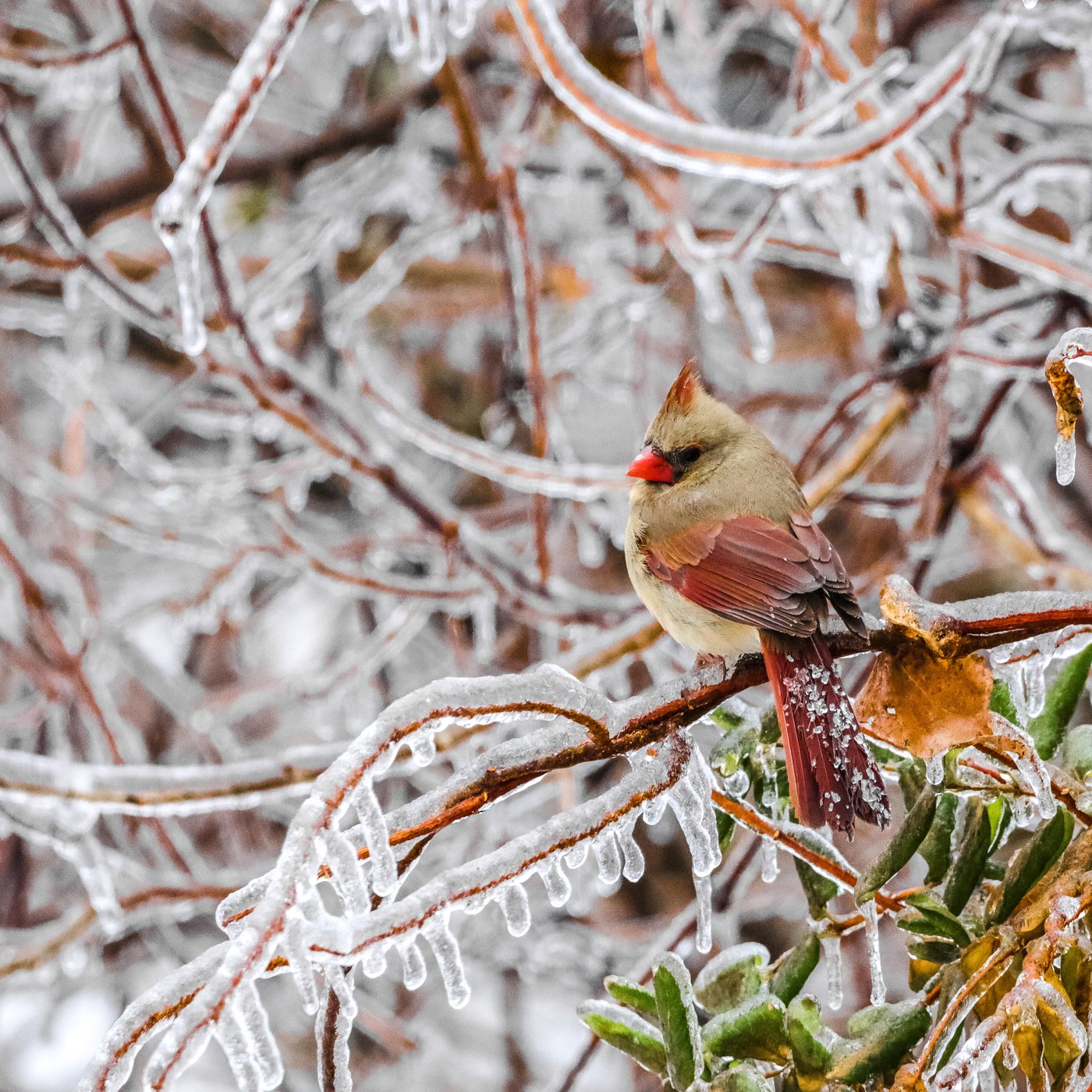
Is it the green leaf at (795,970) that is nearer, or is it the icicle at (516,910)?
the icicle at (516,910)

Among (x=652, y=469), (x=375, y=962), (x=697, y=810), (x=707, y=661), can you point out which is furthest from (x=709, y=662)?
(x=375, y=962)

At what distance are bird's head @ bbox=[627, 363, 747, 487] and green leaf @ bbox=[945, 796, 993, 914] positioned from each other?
0.97 meters

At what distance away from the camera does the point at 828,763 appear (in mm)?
1138

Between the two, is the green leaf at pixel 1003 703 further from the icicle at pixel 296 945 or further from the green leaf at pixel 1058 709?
the icicle at pixel 296 945

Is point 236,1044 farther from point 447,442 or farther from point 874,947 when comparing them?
point 447,442

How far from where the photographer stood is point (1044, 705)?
1.14 m

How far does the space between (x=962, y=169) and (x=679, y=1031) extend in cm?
175

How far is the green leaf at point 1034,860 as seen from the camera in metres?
0.99

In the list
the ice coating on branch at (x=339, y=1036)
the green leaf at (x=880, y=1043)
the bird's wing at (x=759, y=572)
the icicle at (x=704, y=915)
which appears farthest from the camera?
the bird's wing at (x=759, y=572)

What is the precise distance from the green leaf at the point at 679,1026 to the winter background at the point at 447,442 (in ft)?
0.30

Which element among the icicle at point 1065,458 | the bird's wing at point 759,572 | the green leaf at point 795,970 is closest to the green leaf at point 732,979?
the green leaf at point 795,970

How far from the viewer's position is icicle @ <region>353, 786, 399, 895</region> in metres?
0.84

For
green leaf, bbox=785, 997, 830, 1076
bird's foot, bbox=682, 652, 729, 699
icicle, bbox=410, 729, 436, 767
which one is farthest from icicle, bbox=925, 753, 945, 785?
icicle, bbox=410, 729, 436, 767

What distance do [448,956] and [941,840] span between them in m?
0.48
